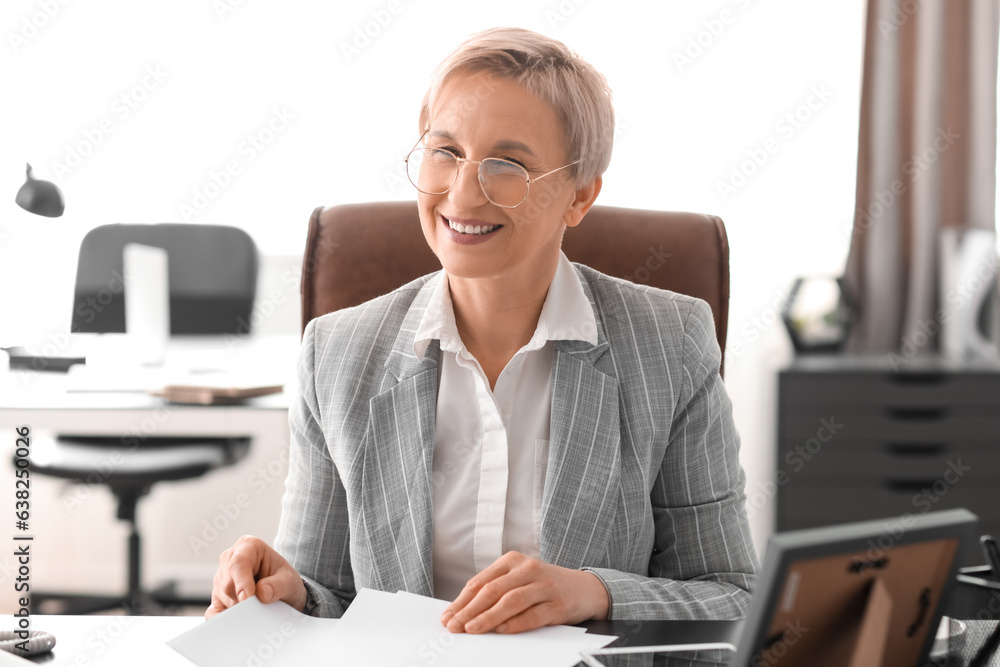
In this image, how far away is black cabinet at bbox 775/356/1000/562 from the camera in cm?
255

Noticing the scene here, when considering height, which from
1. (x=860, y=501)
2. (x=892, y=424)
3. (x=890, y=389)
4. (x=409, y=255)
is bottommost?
(x=860, y=501)

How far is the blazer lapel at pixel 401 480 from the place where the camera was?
3.51ft

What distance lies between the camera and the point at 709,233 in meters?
1.33

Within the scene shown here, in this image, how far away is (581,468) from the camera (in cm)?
108

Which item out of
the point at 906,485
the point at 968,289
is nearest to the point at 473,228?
the point at 906,485

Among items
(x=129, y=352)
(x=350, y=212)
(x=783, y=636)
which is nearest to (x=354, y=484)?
(x=350, y=212)

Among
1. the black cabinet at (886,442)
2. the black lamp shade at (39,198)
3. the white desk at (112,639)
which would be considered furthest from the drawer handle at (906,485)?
the black lamp shade at (39,198)

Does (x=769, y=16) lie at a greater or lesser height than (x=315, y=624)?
greater

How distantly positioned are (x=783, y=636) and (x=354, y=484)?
683 millimetres

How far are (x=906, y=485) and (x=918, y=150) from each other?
46.4 inches

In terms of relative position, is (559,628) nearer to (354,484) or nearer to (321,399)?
(354,484)

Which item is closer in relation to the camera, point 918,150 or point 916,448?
point 916,448

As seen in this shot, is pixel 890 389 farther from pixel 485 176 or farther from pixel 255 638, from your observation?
pixel 255 638

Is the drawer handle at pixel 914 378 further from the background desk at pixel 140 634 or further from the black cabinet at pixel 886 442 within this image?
the background desk at pixel 140 634
